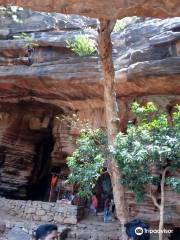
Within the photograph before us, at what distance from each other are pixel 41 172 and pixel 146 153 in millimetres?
11504

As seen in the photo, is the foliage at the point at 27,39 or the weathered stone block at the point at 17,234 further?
the foliage at the point at 27,39

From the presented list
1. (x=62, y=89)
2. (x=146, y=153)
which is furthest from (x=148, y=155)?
(x=62, y=89)

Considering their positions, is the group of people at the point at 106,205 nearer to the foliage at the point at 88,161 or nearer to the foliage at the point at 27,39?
the foliage at the point at 88,161

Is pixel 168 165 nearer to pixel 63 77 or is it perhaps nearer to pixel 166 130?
pixel 166 130

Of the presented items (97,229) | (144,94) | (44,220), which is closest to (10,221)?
(44,220)

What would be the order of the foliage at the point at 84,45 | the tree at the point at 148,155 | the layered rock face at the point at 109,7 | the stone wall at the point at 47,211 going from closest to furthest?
the layered rock face at the point at 109,7
the tree at the point at 148,155
the foliage at the point at 84,45
the stone wall at the point at 47,211

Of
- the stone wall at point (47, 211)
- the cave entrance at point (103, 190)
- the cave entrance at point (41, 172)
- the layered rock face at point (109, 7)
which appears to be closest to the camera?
the layered rock face at point (109, 7)

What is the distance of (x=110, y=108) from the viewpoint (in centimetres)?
909

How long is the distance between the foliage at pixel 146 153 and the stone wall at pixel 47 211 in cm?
482

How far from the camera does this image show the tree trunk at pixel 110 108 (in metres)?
8.62

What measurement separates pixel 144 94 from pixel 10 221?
6093 millimetres

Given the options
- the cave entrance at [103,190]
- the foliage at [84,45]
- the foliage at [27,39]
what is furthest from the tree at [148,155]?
the cave entrance at [103,190]

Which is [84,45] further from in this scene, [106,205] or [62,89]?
[106,205]

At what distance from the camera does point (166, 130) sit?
316 inches
